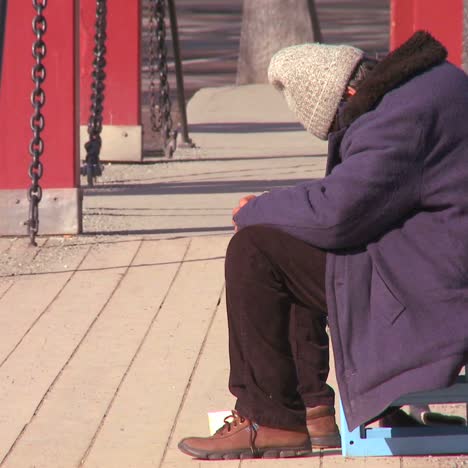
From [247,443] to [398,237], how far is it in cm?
78

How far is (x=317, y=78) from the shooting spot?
361 cm

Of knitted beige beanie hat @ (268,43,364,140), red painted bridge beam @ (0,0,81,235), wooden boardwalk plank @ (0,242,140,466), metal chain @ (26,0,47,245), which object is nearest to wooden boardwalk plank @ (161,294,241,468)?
wooden boardwalk plank @ (0,242,140,466)

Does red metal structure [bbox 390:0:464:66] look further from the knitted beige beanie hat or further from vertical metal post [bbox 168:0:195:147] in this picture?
the knitted beige beanie hat

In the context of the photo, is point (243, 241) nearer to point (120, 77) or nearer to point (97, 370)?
point (97, 370)

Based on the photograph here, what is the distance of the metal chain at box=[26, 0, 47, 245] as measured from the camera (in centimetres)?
624

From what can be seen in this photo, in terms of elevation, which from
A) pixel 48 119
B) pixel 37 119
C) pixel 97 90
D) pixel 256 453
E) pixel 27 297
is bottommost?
pixel 27 297

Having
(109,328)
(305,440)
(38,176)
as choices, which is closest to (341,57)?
A: (305,440)

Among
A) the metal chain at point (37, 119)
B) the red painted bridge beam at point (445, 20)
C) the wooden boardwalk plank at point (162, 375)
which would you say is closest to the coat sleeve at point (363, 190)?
the wooden boardwalk plank at point (162, 375)

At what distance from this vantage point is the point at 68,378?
4.68 m

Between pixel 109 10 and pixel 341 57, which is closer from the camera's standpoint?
pixel 341 57

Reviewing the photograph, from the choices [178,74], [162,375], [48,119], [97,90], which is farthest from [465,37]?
[178,74]

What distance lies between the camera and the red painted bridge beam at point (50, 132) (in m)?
6.91

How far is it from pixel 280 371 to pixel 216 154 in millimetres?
7037

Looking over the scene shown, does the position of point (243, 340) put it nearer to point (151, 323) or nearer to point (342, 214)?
point (342, 214)
